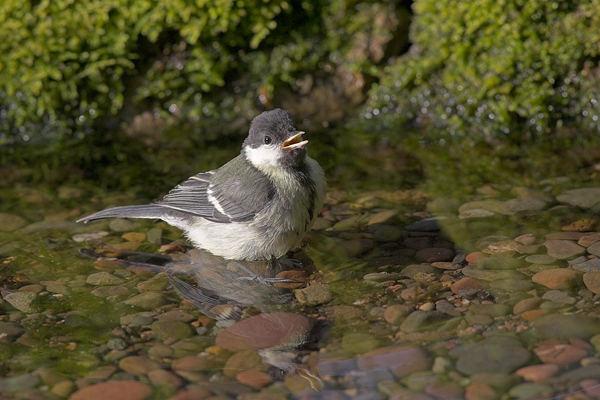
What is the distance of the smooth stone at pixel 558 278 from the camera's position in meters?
3.26

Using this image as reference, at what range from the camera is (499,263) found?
11.8 ft

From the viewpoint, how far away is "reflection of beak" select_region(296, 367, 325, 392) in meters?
2.68

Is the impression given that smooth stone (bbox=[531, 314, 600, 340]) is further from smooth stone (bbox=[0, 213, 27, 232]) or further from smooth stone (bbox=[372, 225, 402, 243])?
smooth stone (bbox=[0, 213, 27, 232])

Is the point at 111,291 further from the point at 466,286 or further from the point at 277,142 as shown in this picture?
the point at 466,286

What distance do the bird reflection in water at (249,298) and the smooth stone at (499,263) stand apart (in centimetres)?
91

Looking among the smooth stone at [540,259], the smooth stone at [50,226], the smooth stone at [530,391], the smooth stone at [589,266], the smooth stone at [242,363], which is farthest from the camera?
the smooth stone at [50,226]

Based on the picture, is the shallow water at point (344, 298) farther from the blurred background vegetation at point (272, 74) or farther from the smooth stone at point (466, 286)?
the blurred background vegetation at point (272, 74)

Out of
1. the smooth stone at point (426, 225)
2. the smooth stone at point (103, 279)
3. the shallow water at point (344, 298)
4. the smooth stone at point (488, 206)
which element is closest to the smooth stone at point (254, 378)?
the shallow water at point (344, 298)

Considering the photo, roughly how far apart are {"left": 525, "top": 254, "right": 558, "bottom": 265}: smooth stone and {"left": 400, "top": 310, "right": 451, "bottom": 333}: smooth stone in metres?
0.78

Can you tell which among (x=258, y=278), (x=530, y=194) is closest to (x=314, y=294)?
(x=258, y=278)

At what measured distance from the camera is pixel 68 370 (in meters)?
2.85

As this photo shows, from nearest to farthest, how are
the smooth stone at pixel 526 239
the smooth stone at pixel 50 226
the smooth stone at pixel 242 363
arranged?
1. the smooth stone at pixel 242 363
2. the smooth stone at pixel 526 239
3. the smooth stone at pixel 50 226

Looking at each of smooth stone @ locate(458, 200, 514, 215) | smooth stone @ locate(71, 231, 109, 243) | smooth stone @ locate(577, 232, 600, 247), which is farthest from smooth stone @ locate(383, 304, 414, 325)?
smooth stone @ locate(71, 231, 109, 243)

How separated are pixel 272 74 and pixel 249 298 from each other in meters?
3.36
